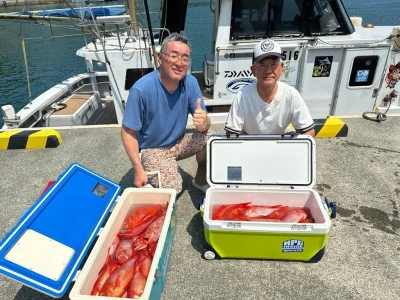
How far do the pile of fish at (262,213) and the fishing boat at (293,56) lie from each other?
8.37ft

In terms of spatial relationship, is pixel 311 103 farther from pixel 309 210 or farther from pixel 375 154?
pixel 309 210

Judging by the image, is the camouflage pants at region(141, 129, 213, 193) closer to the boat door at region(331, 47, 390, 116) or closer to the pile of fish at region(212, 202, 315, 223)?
the pile of fish at region(212, 202, 315, 223)

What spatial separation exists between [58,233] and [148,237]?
0.66 meters

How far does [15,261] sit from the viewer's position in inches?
69.1

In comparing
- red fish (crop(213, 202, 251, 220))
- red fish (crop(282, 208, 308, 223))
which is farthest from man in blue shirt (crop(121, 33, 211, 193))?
red fish (crop(282, 208, 308, 223))

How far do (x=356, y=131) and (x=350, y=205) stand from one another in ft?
6.11

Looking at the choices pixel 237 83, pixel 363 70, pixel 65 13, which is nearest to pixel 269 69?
pixel 237 83

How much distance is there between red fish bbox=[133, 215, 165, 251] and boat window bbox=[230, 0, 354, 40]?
3414 millimetres

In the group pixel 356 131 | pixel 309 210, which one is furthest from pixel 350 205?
pixel 356 131

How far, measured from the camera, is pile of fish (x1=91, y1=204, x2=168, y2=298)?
188cm

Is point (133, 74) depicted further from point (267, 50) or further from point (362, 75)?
point (362, 75)

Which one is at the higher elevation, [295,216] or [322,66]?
[322,66]

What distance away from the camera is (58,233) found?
2.04 meters

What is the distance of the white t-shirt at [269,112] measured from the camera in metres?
2.55
